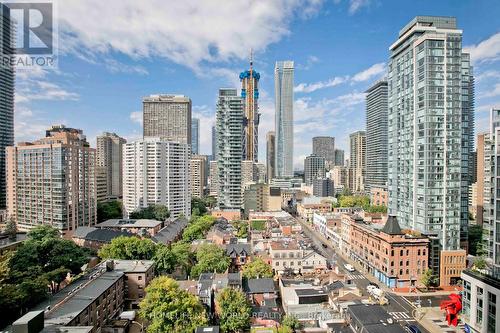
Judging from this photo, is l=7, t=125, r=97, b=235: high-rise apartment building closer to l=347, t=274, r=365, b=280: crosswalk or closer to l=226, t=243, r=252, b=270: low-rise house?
l=226, t=243, r=252, b=270: low-rise house

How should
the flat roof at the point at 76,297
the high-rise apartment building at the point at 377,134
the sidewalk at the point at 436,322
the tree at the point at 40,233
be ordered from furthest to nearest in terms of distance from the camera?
1. the high-rise apartment building at the point at 377,134
2. the tree at the point at 40,233
3. the sidewalk at the point at 436,322
4. the flat roof at the point at 76,297

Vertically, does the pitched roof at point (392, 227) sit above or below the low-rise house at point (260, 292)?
above

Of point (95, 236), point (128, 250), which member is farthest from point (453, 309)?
point (95, 236)

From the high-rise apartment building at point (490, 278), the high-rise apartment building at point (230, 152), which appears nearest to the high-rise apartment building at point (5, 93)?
the high-rise apartment building at point (230, 152)

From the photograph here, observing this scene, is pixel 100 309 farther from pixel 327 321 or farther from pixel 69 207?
pixel 69 207

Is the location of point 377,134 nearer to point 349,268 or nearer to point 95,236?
point 349,268

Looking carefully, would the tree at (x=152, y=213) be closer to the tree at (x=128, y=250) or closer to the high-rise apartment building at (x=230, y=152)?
the high-rise apartment building at (x=230, y=152)

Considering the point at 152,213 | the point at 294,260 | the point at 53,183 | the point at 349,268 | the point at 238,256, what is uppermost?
the point at 53,183
